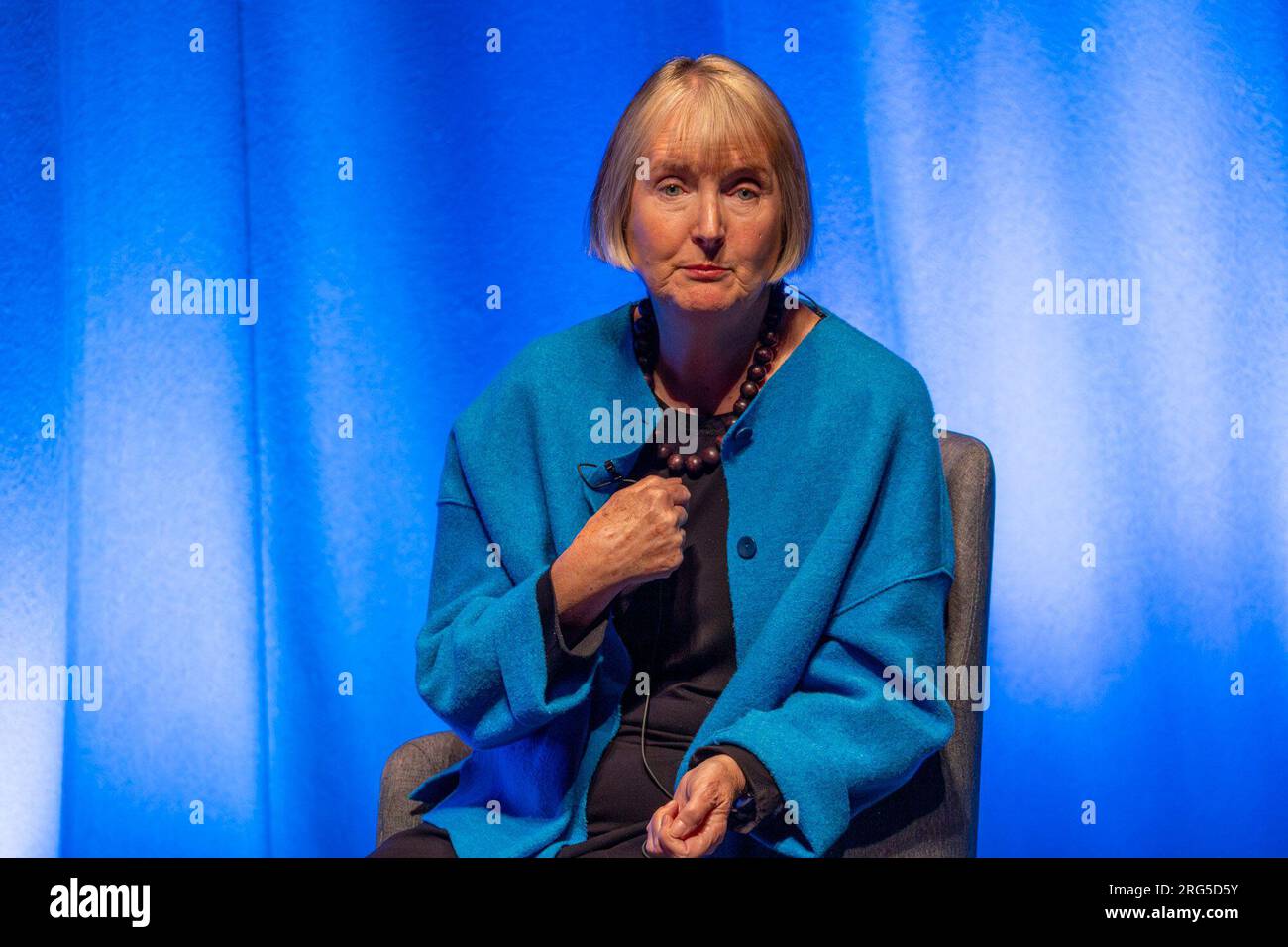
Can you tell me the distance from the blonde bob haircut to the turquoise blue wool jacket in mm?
159

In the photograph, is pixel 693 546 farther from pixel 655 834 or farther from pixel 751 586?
pixel 655 834

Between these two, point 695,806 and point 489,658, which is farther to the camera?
point 489,658

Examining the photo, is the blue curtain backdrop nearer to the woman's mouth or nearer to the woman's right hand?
the woman's mouth

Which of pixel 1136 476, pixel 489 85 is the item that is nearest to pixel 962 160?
pixel 1136 476

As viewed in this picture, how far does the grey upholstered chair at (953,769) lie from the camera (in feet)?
6.14

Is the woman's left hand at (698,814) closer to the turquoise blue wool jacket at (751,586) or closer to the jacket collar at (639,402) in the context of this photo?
the turquoise blue wool jacket at (751,586)

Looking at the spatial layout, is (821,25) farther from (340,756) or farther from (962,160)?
(340,756)

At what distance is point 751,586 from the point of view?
1884 mm

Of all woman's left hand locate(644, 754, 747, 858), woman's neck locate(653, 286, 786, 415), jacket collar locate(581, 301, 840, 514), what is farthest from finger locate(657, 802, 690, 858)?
woman's neck locate(653, 286, 786, 415)

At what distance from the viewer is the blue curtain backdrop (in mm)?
2699

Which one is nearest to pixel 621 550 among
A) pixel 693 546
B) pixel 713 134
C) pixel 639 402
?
pixel 693 546

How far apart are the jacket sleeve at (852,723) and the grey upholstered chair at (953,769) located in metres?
0.08

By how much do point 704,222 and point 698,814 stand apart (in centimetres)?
Answer: 71
